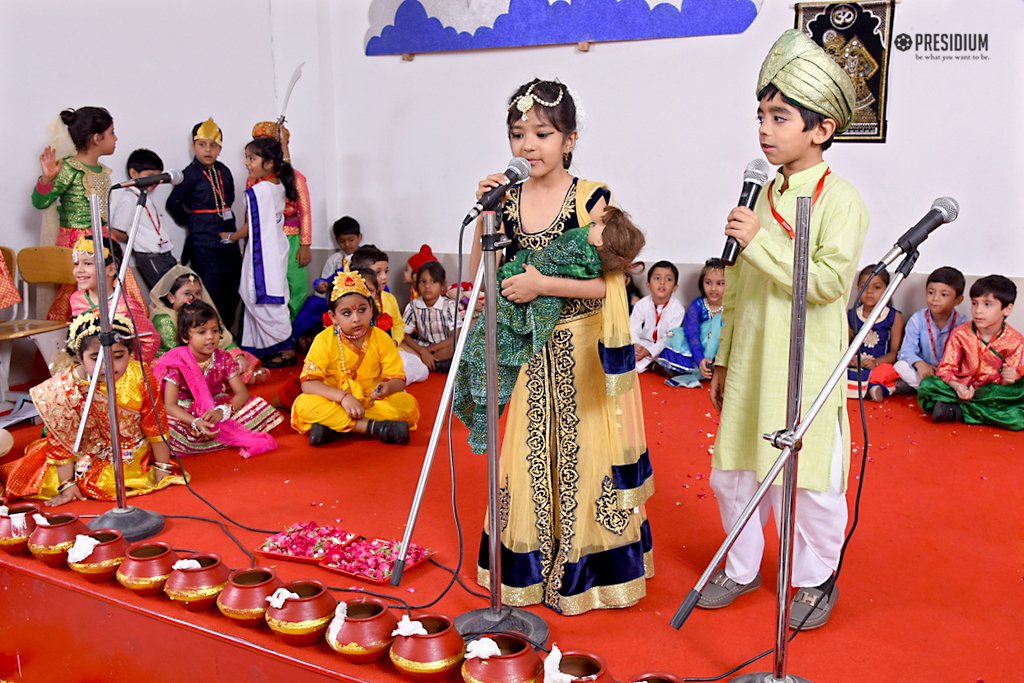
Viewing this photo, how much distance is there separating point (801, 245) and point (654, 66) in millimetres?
Answer: 4469

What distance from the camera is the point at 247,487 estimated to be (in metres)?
4.04

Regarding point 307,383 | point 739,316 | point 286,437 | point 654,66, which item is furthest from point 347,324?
point 654,66

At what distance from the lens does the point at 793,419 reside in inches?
79.7

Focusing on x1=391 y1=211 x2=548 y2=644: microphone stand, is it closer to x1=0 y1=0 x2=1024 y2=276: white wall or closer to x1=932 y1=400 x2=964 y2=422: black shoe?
x1=932 y1=400 x2=964 y2=422: black shoe

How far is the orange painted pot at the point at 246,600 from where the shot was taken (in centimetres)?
259

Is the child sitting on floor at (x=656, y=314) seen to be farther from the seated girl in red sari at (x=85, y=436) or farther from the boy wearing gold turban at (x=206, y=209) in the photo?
the seated girl in red sari at (x=85, y=436)

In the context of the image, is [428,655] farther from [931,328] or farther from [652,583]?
[931,328]

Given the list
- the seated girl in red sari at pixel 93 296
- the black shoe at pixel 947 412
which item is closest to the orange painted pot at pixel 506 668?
the seated girl in red sari at pixel 93 296

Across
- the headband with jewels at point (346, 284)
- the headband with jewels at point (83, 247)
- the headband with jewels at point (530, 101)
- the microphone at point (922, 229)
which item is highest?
the headband with jewels at point (530, 101)

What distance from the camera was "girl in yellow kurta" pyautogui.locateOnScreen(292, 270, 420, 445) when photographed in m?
4.60

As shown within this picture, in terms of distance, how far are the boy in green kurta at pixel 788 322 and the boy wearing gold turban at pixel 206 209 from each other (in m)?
4.43

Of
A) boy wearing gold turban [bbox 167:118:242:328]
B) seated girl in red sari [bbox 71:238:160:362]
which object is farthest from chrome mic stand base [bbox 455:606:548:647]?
boy wearing gold turban [bbox 167:118:242:328]

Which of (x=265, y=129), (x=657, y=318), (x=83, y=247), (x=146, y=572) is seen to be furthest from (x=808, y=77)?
(x=265, y=129)

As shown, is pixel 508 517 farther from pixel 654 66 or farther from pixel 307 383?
pixel 654 66
